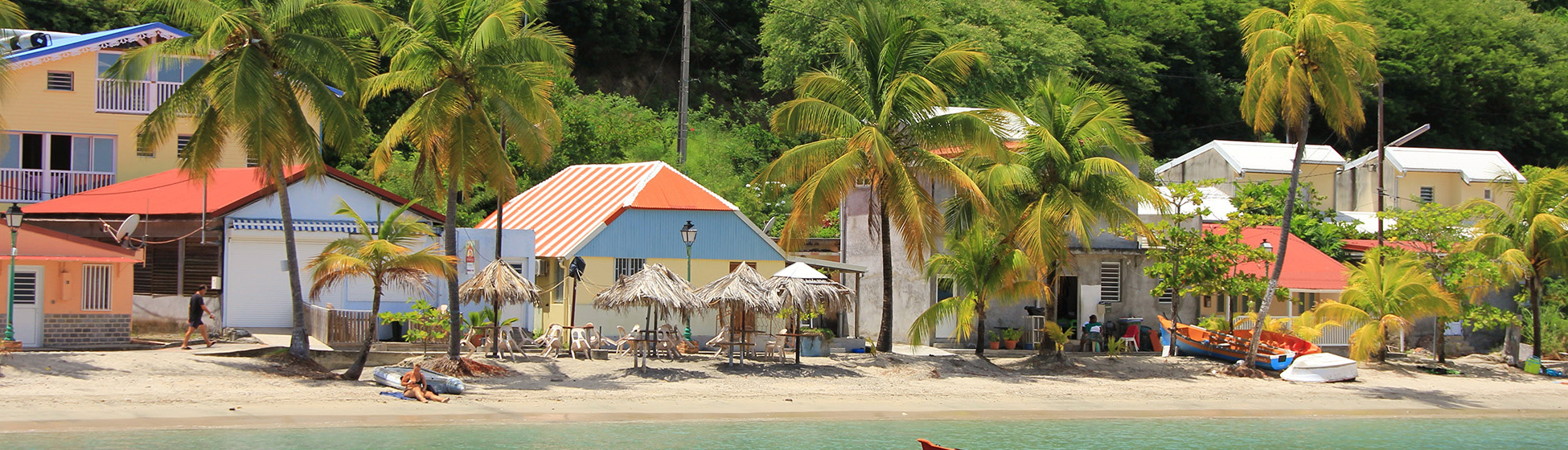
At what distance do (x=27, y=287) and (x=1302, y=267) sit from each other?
28414mm

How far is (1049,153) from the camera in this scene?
2655 centimetres

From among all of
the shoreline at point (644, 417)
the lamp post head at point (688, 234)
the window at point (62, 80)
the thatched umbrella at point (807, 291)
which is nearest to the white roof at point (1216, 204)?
the shoreline at point (644, 417)

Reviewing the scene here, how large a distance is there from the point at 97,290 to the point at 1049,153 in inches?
726

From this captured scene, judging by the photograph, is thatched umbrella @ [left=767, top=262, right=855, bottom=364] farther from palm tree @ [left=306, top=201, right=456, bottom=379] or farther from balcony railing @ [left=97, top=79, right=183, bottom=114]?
balcony railing @ [left=97, top=79, right=183, bottom=114]

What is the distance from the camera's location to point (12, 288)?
70.1 ft

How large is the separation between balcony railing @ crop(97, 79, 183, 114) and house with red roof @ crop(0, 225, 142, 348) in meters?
10.8

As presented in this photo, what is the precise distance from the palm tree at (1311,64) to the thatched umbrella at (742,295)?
10.1 m

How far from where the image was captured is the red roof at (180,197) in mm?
25906

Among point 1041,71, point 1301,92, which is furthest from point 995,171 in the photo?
point 1041,71

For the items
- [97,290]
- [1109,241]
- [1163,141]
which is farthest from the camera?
[1163,141]

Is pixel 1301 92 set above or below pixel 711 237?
above

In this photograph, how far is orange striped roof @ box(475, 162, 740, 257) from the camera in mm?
27562

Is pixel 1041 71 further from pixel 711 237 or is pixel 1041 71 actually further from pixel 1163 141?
pixel 711 237

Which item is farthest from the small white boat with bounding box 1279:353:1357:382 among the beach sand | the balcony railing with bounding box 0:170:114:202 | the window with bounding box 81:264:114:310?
the balcony railing with bounding box 0:170:114:202
